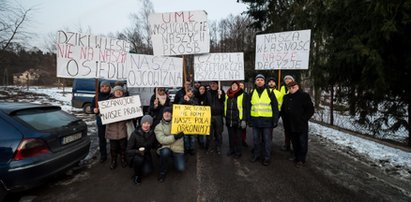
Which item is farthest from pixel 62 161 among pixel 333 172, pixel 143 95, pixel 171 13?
pixel 333 172

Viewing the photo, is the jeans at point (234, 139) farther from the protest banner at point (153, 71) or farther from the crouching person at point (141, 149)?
the crouching person at point (141, 149)

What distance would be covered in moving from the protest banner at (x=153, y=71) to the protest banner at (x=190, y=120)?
0.82 metres

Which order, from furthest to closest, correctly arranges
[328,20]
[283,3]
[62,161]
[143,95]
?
[283,3], [143,95], [328,20], [62,161]

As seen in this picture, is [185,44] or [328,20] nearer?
[185,44]

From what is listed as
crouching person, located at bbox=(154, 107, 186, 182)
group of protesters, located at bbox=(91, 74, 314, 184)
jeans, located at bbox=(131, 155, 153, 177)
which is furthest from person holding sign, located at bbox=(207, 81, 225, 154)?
jeans, located at bbox=(131, 155, 153, 177)

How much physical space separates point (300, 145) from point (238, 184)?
1.65m

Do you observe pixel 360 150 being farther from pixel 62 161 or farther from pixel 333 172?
pixel 62 161

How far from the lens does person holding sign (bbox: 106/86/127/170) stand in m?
3.98

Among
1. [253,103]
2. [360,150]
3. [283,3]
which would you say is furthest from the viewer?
[283,3]

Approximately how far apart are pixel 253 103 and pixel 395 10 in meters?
3.62

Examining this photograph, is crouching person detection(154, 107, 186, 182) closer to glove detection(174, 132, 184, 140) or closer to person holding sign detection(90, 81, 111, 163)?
glove detection(174, 132, 184, 140)

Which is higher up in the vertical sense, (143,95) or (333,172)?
(143,95)

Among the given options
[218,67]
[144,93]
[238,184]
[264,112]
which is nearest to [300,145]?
[264,112]

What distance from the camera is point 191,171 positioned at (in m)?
3.92
